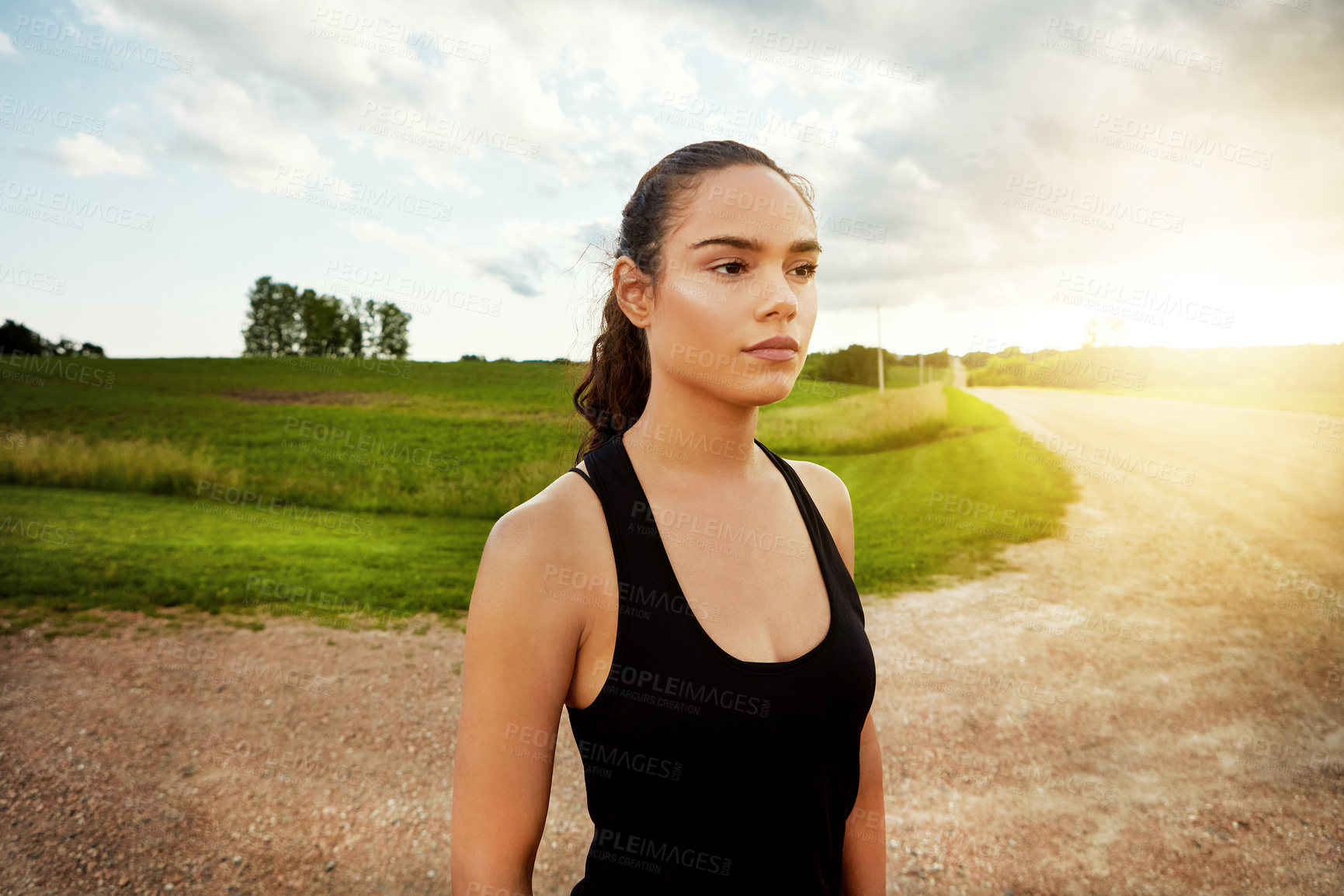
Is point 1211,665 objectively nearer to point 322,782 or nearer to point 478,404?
point 322,782

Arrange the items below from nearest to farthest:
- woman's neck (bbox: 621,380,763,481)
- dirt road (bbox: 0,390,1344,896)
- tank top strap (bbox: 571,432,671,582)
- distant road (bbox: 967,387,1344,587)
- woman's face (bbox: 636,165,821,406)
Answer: tank top strap (bbox: 571,432,671,582) < woman's face (bbox: 636,165,821,406) < woman's neck (bbox: 621,380,763,481) < dirt road (bbox: 0,390,1344,896) < distant road (bbox: 967,387,1344,587)

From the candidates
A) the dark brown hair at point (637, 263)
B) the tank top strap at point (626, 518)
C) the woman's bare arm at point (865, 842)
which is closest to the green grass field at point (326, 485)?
the dark brown hair at point (637, 263)

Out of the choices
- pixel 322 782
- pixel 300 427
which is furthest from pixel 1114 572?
pixel 300 427

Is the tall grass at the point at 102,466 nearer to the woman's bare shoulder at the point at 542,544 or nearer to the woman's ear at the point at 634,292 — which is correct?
the woman's ear at the point at 634,292

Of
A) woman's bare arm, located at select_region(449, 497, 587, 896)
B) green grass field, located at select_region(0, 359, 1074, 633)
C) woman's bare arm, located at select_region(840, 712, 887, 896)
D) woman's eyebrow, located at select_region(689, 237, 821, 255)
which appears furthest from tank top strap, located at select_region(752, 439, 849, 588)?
green grass field, located at select_region(0, 359, 1074, 633)

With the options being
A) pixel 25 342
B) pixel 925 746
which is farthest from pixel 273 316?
pixel 925 746

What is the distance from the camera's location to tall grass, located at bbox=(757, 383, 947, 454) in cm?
1939

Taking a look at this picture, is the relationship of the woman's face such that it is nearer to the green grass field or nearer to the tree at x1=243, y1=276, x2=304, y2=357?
the green grass field

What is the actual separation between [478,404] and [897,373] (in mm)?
15244

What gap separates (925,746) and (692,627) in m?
6.07

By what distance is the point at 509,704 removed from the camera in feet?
5.15

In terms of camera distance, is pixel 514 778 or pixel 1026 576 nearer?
pixel 514 778

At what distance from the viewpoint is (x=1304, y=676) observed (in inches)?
324

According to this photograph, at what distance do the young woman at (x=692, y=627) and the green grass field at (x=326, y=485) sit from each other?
3.50 ft
